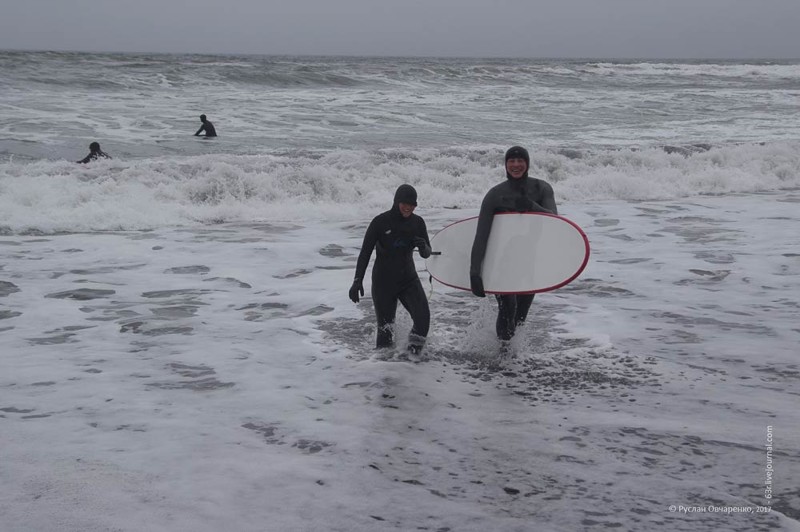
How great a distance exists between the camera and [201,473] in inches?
163

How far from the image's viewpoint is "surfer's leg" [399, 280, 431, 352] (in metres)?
6.04

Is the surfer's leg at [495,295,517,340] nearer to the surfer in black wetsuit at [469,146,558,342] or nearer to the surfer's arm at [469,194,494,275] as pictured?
the surfer in black wetsuit at [469,146,558,342]

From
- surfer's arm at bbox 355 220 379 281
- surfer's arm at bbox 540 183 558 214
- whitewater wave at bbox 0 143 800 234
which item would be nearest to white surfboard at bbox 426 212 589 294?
surfer's arm at bbox 540 183 558 214

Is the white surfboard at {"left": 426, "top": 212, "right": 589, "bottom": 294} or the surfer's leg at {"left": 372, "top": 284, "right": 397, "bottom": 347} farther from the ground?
the white surfboard at {"left": 426, "top": 212, "right": 589, "bottom": 294}

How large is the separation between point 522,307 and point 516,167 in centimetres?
117

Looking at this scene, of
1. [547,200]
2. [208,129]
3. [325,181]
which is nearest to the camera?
[547,200]

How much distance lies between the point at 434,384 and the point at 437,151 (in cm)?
1283

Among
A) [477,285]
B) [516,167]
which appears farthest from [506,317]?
[516,167]

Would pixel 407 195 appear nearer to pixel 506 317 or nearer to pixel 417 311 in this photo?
pixel 417 311

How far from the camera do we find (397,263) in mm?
5992

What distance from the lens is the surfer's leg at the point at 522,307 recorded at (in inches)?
249

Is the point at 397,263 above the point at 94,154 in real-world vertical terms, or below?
above

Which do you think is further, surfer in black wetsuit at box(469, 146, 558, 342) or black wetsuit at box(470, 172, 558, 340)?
black wetsuit at box(470, 172, 558, 340)

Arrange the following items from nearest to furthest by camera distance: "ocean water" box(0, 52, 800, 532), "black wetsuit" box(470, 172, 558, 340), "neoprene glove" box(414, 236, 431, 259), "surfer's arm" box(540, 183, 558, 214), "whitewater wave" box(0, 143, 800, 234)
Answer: "ocean water" box(0, 52, 800, 532) → "neoprene glove" box(414, 236, 431, 259) → "black wetsuit" box(470, 172, 558, 340) → "surfer's arm" box(540, 183, 558, 214) → "whitewater wave" box(0, 143, 800, 234)
